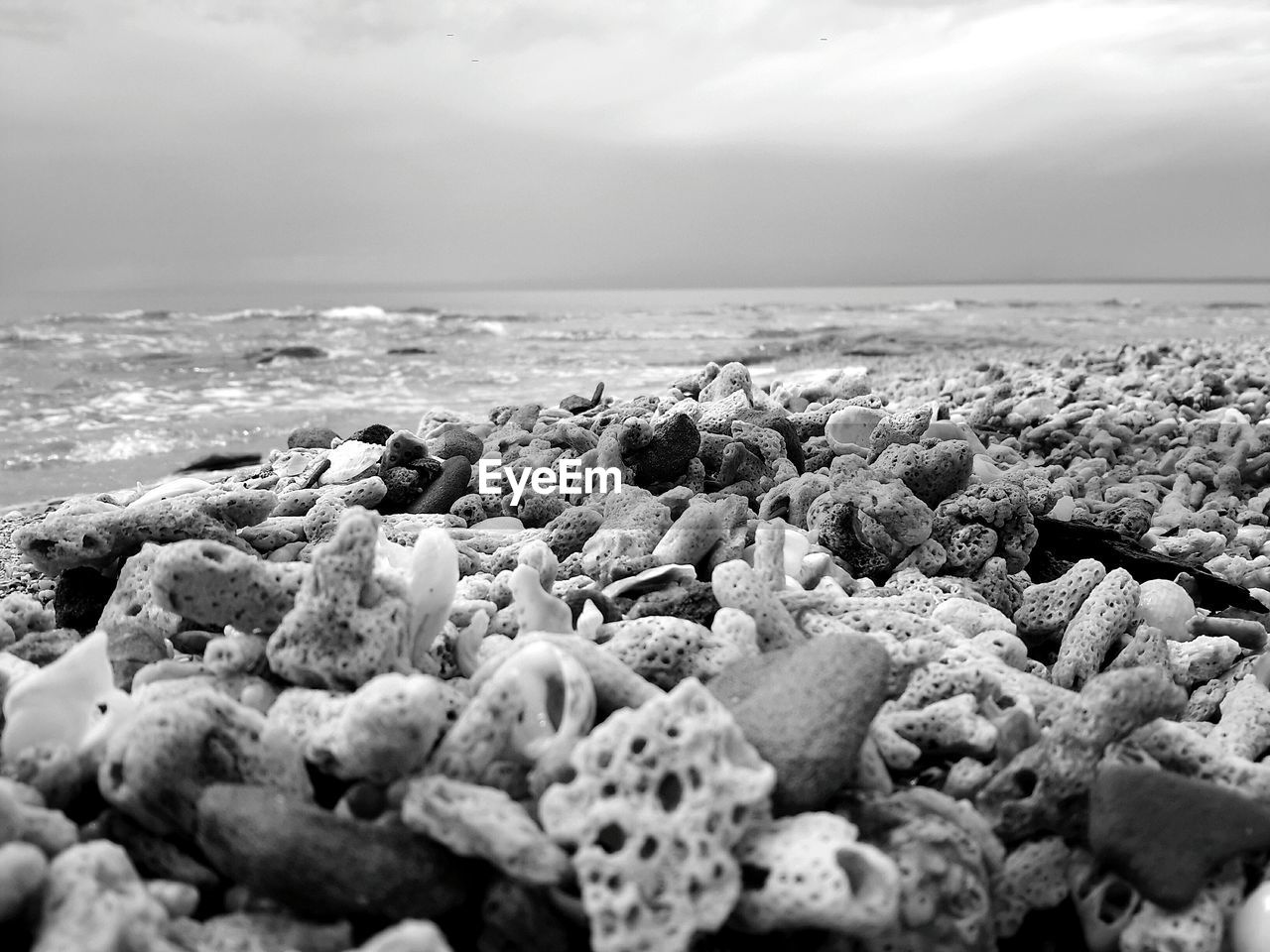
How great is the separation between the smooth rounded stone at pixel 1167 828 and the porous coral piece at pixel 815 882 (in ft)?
1.26

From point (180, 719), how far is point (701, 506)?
4.47 ft

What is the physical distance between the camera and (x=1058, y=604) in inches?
91.4

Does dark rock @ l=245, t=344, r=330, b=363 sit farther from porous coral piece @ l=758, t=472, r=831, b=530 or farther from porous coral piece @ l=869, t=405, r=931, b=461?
porous coral piece @ l=758, t=472, r=831, b=530

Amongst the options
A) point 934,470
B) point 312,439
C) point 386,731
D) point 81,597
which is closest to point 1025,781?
point 386,731

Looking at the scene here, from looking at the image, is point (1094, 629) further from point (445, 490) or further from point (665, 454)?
point (445, 490)

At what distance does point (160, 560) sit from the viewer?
1584mm

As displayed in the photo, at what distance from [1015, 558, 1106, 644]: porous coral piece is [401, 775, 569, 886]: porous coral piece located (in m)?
1.51

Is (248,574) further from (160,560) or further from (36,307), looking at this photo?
(36,307)

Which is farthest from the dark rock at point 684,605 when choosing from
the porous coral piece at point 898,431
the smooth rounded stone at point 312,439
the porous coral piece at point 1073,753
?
the smooth rounded stone at point 312,439

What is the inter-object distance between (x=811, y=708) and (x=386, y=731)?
0.53m

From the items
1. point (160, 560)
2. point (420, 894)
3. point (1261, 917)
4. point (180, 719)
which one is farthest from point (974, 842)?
point (160, 560)

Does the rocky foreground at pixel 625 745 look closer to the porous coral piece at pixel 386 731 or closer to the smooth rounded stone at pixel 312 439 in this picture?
the porous coral piece at pixel 386 731

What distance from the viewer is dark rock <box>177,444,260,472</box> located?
5859 mm

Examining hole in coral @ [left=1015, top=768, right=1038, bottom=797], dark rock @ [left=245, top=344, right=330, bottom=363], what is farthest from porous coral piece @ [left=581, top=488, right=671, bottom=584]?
dark rock @ [left=245, top=344, right=330, bottom=363]
